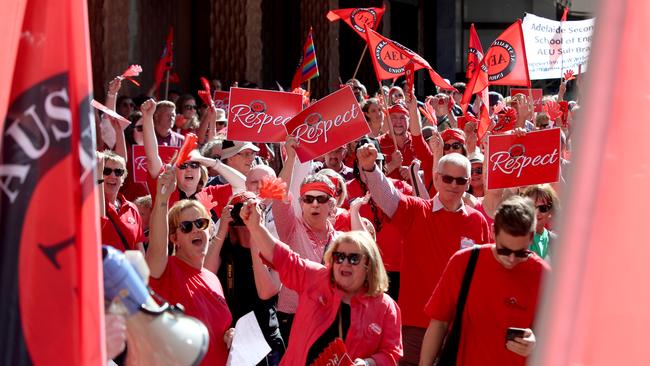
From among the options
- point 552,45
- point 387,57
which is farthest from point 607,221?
point 552,45

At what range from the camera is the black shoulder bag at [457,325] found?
15.1 ft

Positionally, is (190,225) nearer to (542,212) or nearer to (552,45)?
(542,212)

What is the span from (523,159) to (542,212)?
101 centimetres

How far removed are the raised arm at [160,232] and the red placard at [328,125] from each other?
1606 mm

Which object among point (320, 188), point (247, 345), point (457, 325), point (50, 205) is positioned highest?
point (50, 205)

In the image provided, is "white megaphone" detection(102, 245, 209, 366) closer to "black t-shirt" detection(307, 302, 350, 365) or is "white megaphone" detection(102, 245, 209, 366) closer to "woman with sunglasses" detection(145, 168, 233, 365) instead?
"black t-shirt" detection(307, 302, 350, 365)

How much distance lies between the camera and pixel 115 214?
18.4 ft

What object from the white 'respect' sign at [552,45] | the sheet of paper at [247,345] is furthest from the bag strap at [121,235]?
the white 'respect' sign at [552,45]

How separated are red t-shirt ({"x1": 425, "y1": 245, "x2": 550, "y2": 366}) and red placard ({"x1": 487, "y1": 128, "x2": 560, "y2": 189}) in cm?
235

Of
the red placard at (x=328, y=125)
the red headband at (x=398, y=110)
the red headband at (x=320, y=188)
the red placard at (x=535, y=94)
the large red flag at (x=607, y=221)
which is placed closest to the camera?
the large red flag at (x=607, y=221)

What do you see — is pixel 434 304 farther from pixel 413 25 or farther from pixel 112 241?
pixel 413 25

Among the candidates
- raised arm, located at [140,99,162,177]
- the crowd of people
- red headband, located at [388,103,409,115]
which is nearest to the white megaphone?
the crowd of people

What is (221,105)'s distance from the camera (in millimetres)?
11383

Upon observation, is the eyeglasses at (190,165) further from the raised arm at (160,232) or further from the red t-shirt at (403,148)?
the red t-shirt at (403,148)
